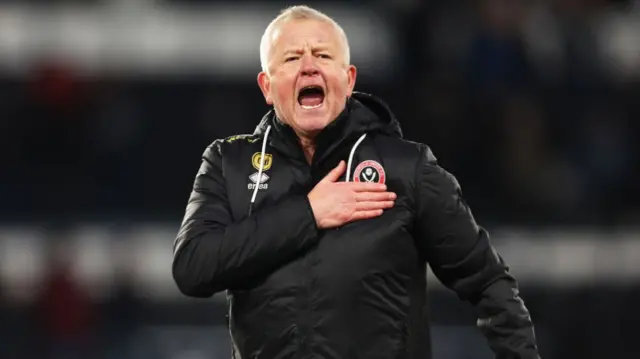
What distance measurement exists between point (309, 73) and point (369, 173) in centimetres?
24

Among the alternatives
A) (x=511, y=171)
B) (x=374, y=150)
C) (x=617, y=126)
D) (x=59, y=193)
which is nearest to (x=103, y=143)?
(x=59, y=193)

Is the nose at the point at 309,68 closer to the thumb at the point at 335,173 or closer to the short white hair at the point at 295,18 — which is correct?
the short white hair at the point at 295,18

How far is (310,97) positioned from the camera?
2.47m

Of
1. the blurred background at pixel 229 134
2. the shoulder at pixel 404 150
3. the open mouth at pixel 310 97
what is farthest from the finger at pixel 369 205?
the blurred background at pixel 229 134

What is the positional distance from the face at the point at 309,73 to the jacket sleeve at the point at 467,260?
0.22m

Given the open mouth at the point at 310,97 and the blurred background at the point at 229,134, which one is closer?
the open mouth at the point at 310,97

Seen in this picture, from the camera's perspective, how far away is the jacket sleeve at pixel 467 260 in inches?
93.5

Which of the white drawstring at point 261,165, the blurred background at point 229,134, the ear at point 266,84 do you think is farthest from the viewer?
the blurred background at point 229,134

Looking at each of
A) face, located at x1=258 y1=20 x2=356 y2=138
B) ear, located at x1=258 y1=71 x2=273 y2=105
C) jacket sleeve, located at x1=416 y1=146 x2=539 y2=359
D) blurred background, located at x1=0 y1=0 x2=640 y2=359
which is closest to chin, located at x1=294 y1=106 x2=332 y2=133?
face, located at x1=258 y1=20 x2=356 y2=138

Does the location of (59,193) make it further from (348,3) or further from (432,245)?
(432,245)

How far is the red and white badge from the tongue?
0.16 meters

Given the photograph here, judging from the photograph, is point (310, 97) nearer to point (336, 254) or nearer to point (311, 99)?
point (311, 99)

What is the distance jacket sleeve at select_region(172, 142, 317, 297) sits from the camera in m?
2.29

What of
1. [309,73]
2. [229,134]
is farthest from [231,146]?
[229,134]
